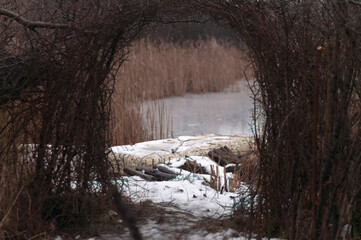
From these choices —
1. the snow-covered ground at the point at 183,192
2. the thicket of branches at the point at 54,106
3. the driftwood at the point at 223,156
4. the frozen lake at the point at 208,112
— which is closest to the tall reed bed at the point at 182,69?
the frozen lake at the point at 208,112

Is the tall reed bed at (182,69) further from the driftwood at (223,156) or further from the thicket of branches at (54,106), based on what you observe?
the thicket of branches at (54,106)

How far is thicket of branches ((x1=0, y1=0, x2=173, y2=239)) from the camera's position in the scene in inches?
146

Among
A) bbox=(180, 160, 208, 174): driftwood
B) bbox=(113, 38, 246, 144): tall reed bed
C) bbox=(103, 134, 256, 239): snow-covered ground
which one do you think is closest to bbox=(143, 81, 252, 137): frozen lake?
bbox=(113, 38, 246, 144): tall reed bed

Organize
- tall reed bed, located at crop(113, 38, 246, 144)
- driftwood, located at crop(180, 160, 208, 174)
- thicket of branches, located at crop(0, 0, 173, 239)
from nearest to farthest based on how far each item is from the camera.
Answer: thicket of branches, located at crop(0, 0, 173, 239)
driftwood, located at crop(180, 160, 208, 174)
tall reed bed, located at crop(113, 38, 246, 144)

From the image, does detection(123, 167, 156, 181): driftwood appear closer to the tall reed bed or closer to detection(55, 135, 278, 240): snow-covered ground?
detection(55, 135, 278, 240): snow-covered ground

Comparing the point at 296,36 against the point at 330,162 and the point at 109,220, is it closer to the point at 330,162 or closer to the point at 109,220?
the point at 330,162

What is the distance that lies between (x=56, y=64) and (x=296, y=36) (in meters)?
1.71

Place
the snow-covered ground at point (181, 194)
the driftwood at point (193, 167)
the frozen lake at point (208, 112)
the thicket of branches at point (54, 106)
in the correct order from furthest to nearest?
the frozen lake at point (208, 112), the driftwood at point (193, 167), the snow-covered ground at point (181, 194), the thicket of branches at point (54, 106)

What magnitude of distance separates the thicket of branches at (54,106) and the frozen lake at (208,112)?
681 cm

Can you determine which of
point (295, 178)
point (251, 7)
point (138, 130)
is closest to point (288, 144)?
point (295, 178)

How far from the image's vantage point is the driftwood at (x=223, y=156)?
7023 millimetres

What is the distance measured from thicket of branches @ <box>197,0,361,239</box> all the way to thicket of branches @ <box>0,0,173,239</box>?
2.62 feet

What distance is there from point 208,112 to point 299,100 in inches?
Answer: 440

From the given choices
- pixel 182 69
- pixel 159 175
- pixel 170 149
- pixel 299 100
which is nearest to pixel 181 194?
pixel 159 175
